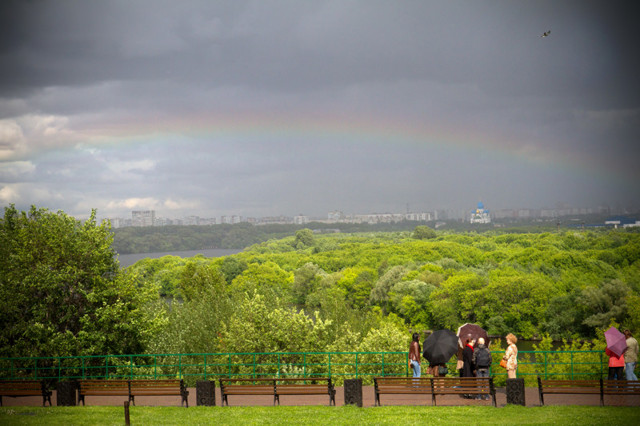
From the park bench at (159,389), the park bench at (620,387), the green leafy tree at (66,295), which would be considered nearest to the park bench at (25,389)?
the park bench at (159,389)

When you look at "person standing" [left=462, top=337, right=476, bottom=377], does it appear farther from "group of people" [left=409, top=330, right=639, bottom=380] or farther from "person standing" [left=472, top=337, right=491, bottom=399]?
"person standing" [left=472, top=337, right=491, bottom=399]

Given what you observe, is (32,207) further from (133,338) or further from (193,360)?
(193,360)

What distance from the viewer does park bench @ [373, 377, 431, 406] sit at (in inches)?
747

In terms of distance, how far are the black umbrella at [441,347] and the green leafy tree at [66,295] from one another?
16.8 metres

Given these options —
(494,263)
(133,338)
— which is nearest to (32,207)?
(133,338)

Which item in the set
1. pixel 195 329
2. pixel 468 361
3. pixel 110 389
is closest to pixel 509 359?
pixel 468 361

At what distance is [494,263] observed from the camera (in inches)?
5723

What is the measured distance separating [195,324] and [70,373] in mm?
19404

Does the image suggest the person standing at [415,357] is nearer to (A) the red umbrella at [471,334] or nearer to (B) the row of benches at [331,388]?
(B) the row of benches at [331,388]

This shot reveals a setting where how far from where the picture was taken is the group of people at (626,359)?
19.7m

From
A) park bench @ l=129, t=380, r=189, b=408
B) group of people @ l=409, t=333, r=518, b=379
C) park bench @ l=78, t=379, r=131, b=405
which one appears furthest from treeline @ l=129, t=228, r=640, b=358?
park bench @ l=78, t=379, r=131, b=405

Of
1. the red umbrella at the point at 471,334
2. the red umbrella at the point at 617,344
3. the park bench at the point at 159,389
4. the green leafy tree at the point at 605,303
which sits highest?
the red umbrella at the point at 471,334

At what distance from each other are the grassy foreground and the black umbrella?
224 cm

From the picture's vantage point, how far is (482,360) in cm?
1945
